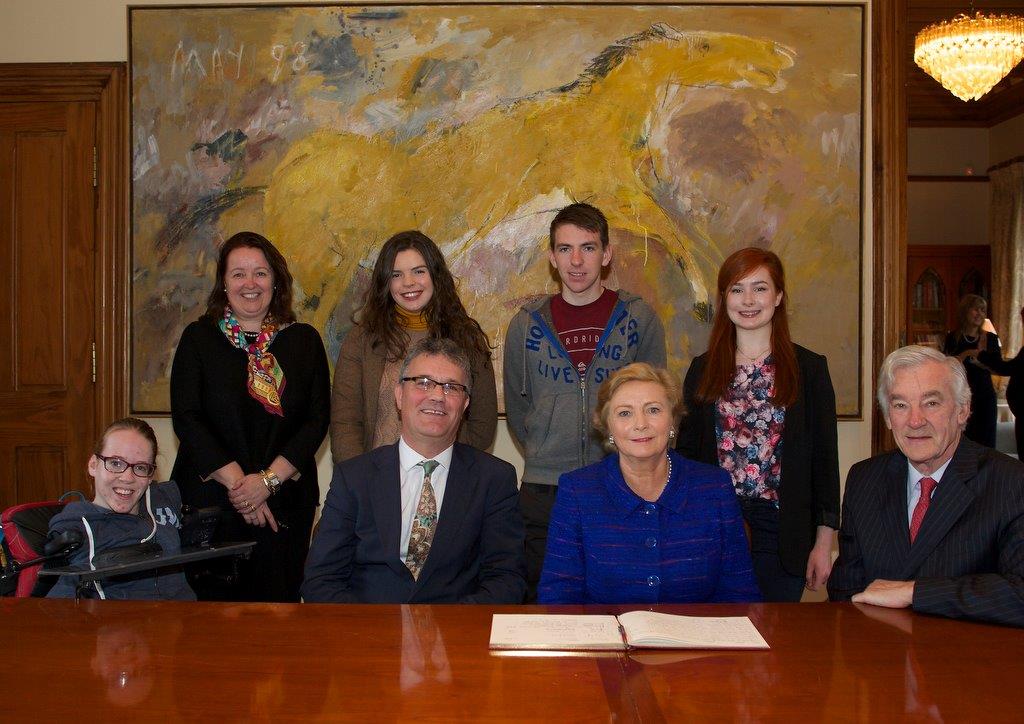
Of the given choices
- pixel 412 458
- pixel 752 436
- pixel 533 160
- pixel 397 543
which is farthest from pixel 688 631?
pixel 533 160

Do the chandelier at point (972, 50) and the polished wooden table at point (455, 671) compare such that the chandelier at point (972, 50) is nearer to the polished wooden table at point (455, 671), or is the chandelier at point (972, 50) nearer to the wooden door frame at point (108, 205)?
the wooden door frame at point (108, 205)

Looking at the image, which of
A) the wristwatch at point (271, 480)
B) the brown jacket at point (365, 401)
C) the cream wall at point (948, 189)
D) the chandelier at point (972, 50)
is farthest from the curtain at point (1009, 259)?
the wristwatch at point (271, 480)

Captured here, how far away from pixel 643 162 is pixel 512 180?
0.60 metres

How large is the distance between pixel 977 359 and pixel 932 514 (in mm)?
5712

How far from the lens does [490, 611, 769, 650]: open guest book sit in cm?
168

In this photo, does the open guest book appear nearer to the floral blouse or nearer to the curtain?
the floral blouse

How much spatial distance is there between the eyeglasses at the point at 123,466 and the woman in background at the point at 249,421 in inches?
17.8

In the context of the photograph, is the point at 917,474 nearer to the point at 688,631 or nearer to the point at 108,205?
the point at 688,631

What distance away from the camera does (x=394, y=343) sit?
311 centimetres

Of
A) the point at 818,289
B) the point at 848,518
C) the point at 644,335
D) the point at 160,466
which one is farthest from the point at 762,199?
the point at 160,466

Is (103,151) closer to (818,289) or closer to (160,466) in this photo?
(160,466)

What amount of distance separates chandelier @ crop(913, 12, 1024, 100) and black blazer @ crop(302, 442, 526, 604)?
15.8 ft

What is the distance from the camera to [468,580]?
2.38 metres

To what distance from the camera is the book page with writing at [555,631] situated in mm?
1692
